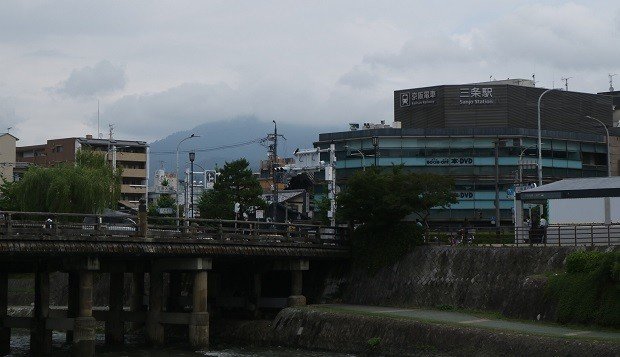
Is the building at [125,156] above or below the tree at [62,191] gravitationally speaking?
above

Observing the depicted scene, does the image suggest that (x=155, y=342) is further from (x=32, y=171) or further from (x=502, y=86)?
(x=502, y=86)

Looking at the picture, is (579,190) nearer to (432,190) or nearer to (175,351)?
(432,190)

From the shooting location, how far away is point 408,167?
105 metres

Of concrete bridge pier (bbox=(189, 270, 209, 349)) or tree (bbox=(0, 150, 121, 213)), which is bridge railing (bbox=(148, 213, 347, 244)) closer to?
concrete bridge pier (bbox=(189, 270, 209, 349))

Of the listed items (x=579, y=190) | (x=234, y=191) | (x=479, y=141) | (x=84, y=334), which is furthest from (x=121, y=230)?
(x=479, y=141)

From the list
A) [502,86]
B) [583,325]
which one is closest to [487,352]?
[583,325]

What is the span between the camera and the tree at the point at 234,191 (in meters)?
87.6

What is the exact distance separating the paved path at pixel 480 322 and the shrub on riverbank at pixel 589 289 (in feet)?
2.38

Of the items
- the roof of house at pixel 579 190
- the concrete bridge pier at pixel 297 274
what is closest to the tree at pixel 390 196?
the concrete bridge pier at pixel 297 274

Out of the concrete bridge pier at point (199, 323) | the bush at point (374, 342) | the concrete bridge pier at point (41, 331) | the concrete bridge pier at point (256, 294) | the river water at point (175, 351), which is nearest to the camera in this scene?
the bush at point (374, 342)

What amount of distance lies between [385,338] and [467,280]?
8.73m

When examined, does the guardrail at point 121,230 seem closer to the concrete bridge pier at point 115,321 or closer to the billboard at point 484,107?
the concrete bridge pier at point 115,321

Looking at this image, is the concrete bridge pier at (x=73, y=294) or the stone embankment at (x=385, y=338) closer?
the stone embankment at (x=385, y=338)

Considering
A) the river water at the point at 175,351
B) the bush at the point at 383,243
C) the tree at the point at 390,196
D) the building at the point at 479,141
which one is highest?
the building at the point at 479,141
